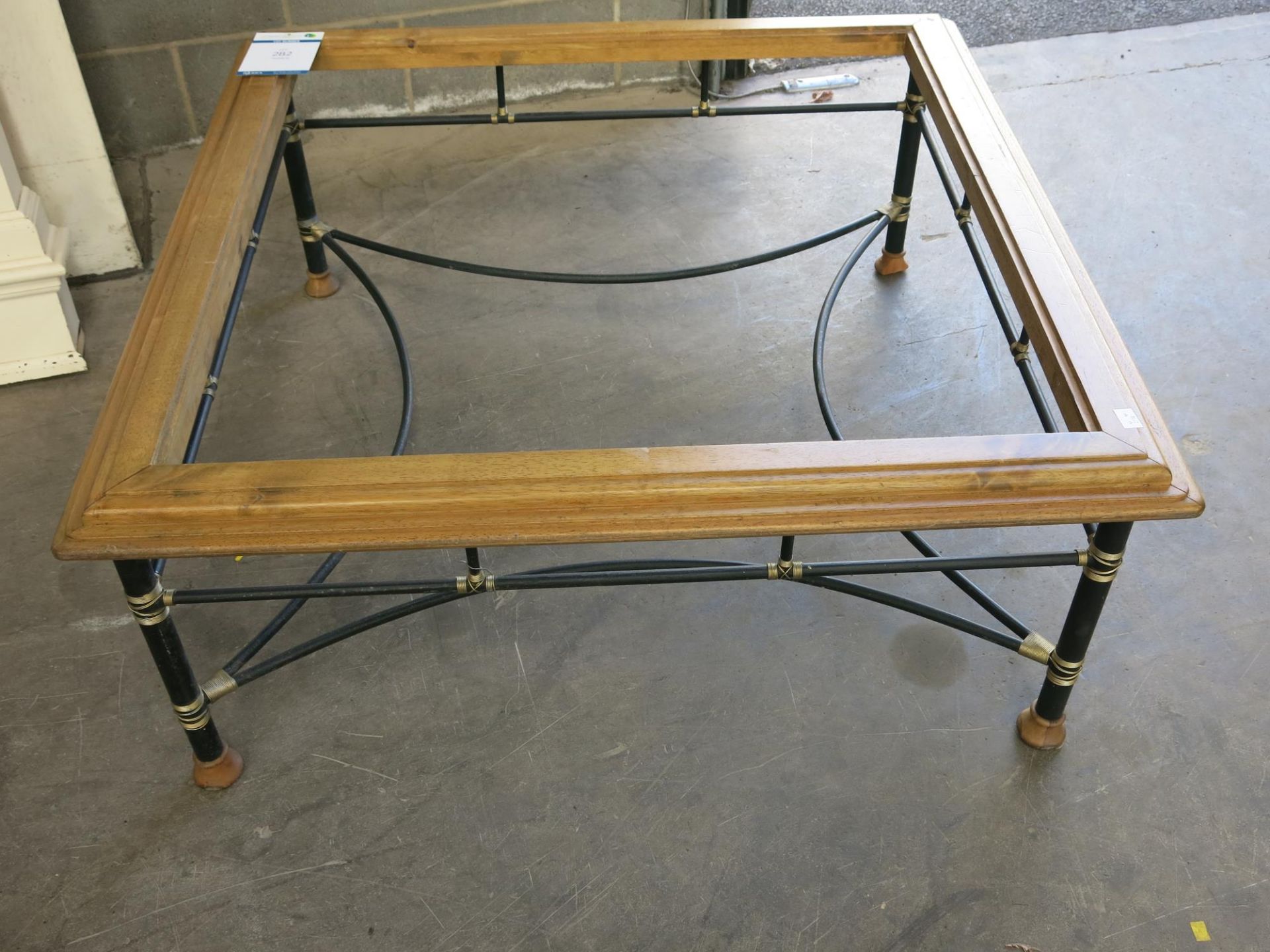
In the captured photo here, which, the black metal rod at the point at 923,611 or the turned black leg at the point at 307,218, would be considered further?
the turned black leg at the point at 307,218

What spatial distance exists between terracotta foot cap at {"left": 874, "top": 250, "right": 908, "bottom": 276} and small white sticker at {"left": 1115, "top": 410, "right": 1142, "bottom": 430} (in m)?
1.38

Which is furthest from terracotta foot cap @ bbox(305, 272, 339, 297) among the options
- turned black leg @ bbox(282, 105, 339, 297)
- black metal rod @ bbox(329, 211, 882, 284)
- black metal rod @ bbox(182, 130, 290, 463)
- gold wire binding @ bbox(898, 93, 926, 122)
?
gold wire binding @ bbox(898, 93, 926, 122)

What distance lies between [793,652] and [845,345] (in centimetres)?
91

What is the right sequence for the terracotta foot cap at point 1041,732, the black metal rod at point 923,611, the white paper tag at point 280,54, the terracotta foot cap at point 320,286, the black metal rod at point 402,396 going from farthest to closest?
the terracotta foot cap at point 320,286 < the white paper tag at point 280,54 < the black metal rod at point 402,396 < the terracotta foot cap at point 1041,732 < the black metal rod at point 923,611

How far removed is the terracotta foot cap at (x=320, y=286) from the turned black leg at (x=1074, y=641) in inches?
71.4

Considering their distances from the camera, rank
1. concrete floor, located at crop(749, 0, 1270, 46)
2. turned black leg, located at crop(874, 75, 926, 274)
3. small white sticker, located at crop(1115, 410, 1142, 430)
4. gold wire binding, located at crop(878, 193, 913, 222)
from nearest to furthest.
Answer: small white sticker, located at crop(1115, 410, 1142, 430)
turned black leg, located at crop(874, 75, 926, 274)
gold wire binding, located at crop(878, 193, 913, 222)
concrete floor, located at crop(749, 0, 1270, 46)

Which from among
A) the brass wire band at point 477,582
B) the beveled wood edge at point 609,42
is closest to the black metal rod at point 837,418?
the beveled wood edge at point 609,42

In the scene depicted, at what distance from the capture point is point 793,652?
2.04 meters

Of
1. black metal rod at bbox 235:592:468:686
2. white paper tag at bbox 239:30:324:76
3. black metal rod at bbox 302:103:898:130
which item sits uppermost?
white paper tag at bbox 239:30:324:76

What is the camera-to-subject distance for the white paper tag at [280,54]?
2.26 metres

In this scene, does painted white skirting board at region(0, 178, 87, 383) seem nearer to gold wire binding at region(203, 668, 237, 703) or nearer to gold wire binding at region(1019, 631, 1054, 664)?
gold wire binding at region(203, 668, 237, 703)

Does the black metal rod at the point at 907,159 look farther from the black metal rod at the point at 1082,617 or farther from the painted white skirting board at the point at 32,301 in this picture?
the painted white skirting board at the point at 32,301

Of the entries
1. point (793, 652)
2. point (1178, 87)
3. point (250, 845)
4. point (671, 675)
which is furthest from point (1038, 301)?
point (1178, 87)

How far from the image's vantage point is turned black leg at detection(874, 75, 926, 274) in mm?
2490
